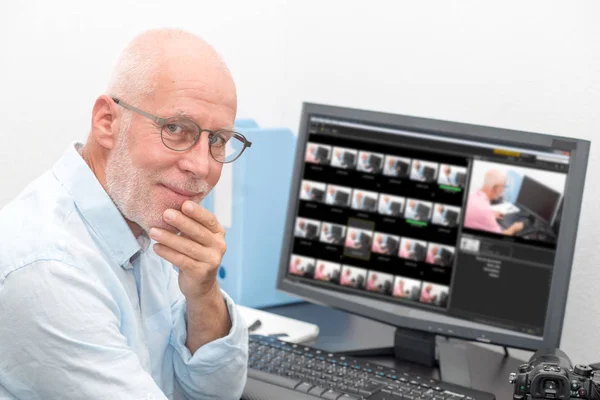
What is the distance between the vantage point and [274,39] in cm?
238

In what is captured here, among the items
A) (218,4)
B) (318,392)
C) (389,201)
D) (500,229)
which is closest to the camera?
(318,392)

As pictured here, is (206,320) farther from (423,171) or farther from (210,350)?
(423,171)

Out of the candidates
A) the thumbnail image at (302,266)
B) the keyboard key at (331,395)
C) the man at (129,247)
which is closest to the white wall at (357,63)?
the thumbnail image at (302,266)

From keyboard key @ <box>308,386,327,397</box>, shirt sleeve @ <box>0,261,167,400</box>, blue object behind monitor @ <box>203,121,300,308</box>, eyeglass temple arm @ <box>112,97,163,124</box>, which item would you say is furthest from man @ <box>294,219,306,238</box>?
shirt sleeve @ <box>0,261,167,400</box>

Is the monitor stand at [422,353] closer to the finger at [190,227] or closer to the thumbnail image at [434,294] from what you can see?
the thumbnail image at [434,294]

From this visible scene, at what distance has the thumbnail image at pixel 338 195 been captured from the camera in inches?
69.6

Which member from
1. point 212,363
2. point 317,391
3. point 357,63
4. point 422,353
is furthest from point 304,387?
point 357,63

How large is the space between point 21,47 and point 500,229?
1.16 m

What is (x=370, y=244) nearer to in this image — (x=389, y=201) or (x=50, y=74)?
(x=389, y=201)

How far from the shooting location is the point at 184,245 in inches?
50.3

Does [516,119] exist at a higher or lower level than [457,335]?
higher

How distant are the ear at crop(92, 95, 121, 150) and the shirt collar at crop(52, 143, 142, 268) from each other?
0.05 metres

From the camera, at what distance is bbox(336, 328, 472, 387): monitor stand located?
1681 mm

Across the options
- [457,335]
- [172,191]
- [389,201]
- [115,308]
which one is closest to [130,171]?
[172,191]
